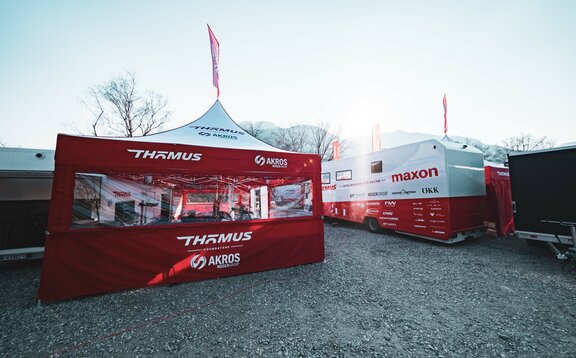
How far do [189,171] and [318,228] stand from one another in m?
3.12

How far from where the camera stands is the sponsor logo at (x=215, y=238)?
13.4ft

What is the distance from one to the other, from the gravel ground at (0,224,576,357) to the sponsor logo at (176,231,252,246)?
0.76 m

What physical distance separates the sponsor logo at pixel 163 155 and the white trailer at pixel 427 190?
6152mm

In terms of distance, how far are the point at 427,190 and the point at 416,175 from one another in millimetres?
544

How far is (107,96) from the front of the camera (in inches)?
706

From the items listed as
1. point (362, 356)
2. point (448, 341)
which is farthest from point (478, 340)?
point (362, 356)

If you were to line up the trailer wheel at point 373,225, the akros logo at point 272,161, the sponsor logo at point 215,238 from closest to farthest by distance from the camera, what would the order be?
the sponsor logo at point 215,238 → the akros logo at point 272,161 → the trailer wheel at point 373,225

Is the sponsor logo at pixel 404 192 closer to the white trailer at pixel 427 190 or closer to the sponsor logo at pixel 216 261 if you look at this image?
the white trailer at pixel 427 190

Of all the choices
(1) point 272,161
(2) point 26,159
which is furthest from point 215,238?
(2) point 26,159

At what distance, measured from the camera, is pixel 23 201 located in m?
5.82

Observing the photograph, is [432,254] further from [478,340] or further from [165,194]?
[165,194]

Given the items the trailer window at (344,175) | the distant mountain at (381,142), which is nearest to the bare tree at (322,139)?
the distant mountain at (381,142)

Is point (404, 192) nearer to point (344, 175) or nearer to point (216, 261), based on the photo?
point (344, 175)

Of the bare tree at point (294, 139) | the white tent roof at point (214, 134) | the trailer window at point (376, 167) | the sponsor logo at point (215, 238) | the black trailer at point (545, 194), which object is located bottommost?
the sponsor logo at point (215, 238)
